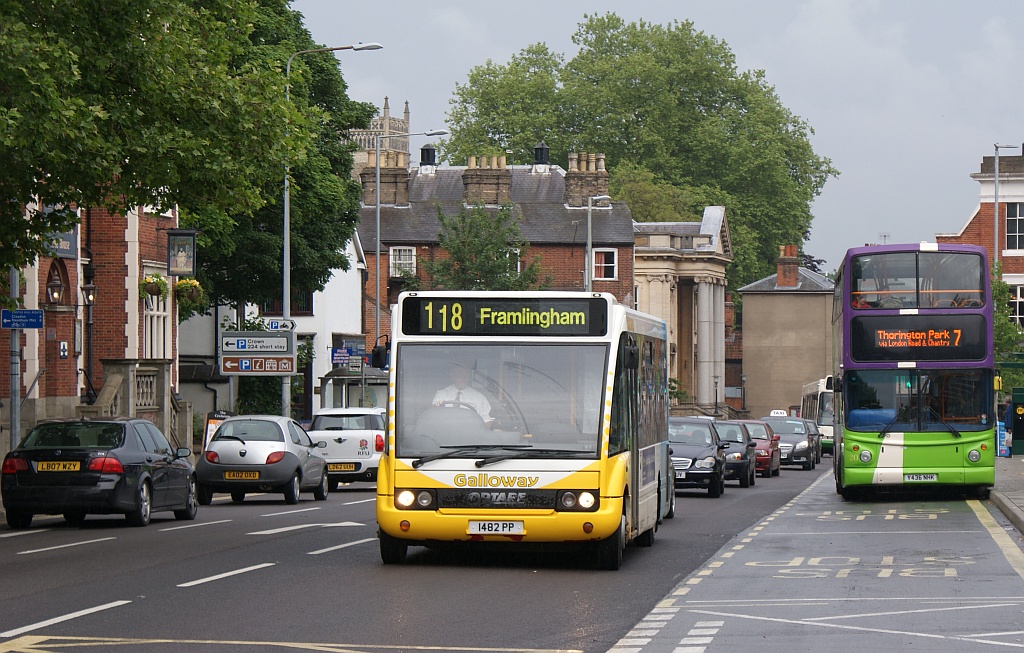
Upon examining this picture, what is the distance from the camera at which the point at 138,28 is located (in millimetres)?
20062

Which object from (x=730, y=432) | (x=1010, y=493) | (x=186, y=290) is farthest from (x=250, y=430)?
(x=186, y=290)

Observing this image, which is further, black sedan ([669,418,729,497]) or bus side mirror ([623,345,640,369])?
black sedan ([669,418,729,497])

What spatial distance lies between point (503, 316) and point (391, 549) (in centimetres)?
242

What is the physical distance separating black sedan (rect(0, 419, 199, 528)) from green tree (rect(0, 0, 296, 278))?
2.36 meters

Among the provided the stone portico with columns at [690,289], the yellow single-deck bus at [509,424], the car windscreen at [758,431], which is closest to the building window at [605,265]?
the stone portico with columns at [690,289]

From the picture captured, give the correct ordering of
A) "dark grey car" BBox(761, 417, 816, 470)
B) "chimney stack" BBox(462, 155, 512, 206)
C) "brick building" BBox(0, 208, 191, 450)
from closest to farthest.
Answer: "brick building" BBox(0, 208, 191, 450), "dark grey car" BBox(761, 417, 816, 470), "chimney stack" BBox(462, 155, 512, 206)

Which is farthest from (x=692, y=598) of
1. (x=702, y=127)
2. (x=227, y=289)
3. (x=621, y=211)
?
(x=702, y=127)

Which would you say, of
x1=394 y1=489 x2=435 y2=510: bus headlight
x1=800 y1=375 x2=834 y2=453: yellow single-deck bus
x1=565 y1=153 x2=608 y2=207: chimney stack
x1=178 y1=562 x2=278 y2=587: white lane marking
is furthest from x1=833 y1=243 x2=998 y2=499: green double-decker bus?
x1=565 y1=153 x2=608 y2=207: chimney stack

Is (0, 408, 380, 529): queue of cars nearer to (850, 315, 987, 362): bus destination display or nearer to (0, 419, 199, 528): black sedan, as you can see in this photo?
(0, 419, 199, 528): black sedan

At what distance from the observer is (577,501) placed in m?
15.3

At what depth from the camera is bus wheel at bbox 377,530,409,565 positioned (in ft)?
52.3

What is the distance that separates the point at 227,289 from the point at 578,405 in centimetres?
3509

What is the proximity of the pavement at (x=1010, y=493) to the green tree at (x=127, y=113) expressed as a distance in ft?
35.0

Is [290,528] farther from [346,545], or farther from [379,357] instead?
[379,357]
